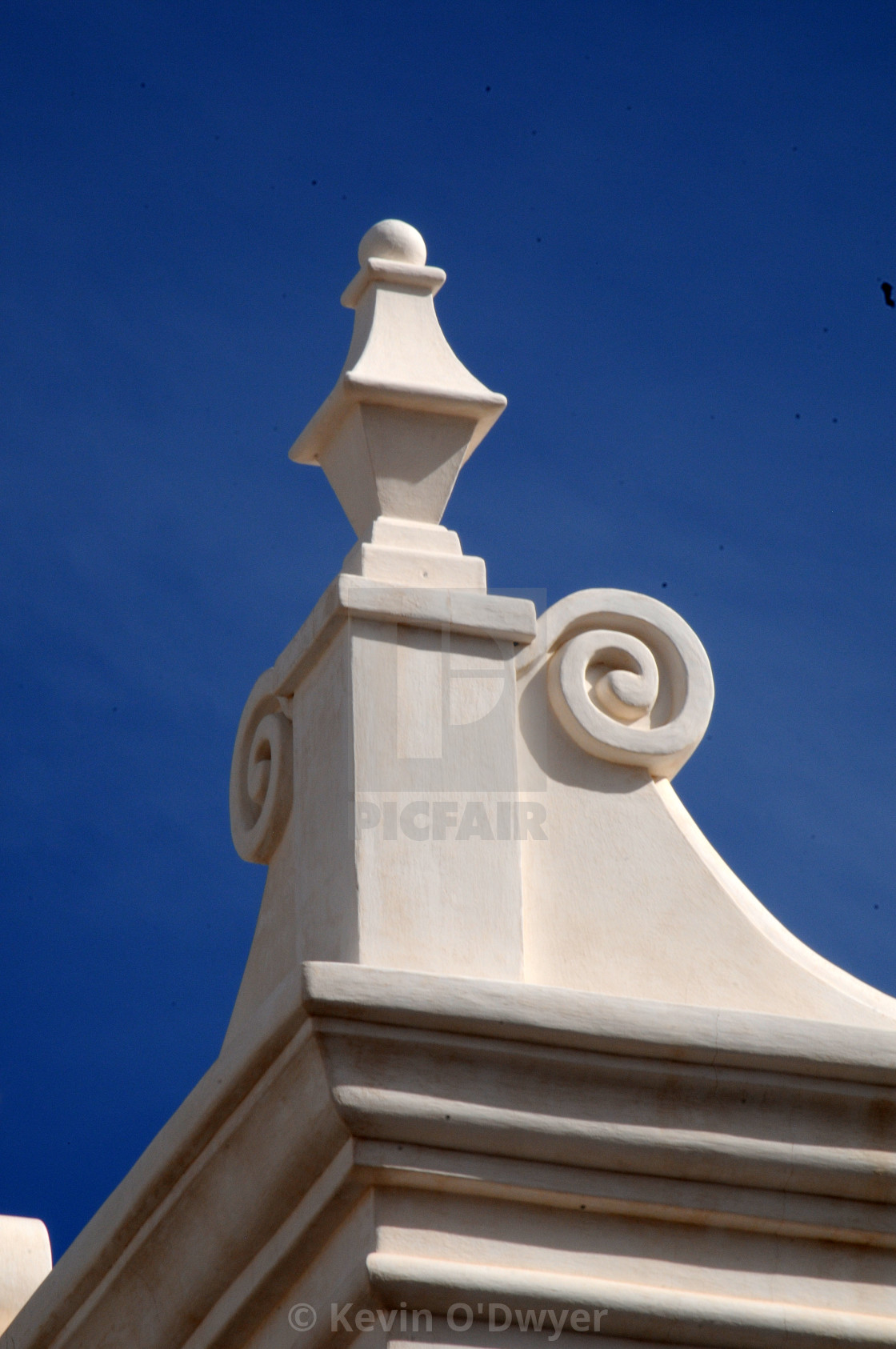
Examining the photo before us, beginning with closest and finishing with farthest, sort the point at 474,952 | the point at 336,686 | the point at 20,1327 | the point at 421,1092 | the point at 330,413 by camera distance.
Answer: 1. the point at 421,1092
2. the point at 474,952
3. the point at 336,686
4. the point at 330,413
5. the point at 20,1327

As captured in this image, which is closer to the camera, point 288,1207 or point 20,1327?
point 288,1207

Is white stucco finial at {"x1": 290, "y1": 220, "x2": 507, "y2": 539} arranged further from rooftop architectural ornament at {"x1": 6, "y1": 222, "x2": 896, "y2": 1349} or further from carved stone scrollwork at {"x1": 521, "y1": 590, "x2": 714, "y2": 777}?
carved stone scrollwork at {"x1": 521, "y1": 590, "x2": 714, "y2": 777}

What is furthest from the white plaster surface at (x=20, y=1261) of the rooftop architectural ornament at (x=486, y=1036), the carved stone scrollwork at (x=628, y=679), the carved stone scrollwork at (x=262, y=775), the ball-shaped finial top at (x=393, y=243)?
the ball-shaped finial top at (x=393, y=243)

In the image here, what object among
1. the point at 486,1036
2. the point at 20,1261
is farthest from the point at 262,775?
the point at 20,1261

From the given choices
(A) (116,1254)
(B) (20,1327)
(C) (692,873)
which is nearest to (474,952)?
(C) (692,873)

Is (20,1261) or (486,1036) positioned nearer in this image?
(486,1036)

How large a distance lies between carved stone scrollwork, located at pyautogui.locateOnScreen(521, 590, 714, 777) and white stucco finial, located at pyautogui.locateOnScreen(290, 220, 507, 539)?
51 cm

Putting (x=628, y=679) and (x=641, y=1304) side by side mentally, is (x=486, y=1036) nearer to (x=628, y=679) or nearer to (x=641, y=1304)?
Result: (x=641, y=1304)

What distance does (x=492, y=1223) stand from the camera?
397 centimetres

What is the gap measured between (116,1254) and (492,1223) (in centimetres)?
126

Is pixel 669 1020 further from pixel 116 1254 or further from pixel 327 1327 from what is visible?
pixel 116 1254

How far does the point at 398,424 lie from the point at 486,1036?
178 centimetres

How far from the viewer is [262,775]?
512 cm

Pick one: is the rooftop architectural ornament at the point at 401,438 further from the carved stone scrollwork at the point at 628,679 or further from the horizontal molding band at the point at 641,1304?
the horizontal molding band at the point at 641,1304
